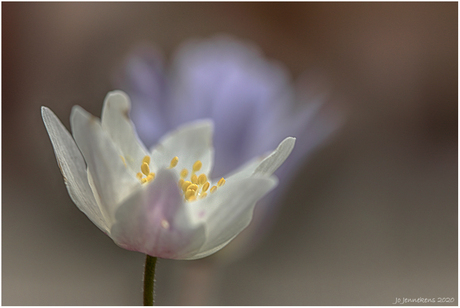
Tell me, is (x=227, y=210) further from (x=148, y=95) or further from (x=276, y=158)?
(x=148, y=95)

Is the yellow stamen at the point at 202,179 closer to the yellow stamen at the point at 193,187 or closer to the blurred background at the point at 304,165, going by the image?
the yellow stamen at the point at 193,187

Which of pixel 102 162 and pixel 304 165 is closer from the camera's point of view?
pixel 102 162

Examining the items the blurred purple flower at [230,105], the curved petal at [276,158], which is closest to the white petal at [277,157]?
the curved petal at [276,158]

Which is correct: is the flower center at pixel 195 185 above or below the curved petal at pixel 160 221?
above

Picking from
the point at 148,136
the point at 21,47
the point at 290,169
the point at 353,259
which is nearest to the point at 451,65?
the point at 353,259

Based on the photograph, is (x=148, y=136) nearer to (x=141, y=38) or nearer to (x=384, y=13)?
(x=141, y=38)

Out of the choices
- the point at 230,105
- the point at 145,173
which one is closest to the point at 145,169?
the point at 145,173

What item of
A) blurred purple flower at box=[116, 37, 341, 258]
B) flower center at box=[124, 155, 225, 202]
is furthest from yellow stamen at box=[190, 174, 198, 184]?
blurred purple flower at box=[116, 37, 341, 258]
